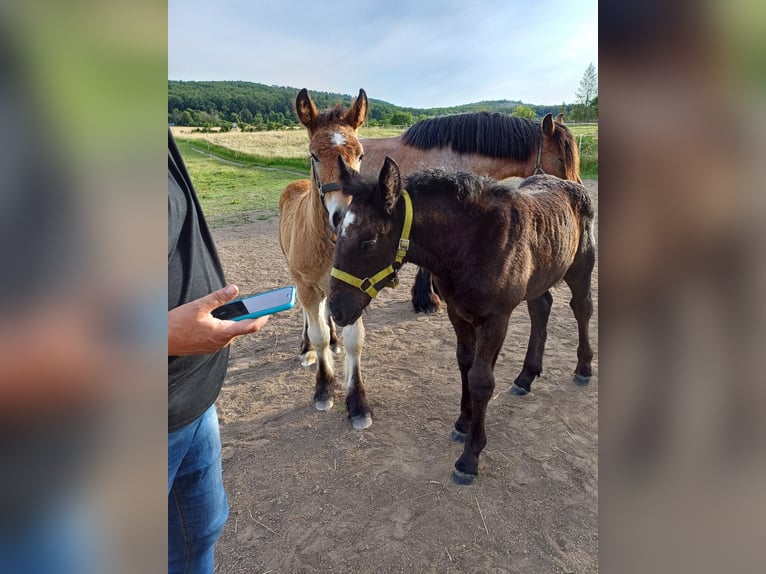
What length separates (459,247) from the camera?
2.56 m

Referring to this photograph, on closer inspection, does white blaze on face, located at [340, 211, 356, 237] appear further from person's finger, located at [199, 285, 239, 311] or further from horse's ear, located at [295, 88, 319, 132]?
person's finger, located at [199, 285, 239, 311]

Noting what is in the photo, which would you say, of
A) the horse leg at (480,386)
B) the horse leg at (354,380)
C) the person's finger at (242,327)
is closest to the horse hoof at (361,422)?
the horse leg at (354,380)

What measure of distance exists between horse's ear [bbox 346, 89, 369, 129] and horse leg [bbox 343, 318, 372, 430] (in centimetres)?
149

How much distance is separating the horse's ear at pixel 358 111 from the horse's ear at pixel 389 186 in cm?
105

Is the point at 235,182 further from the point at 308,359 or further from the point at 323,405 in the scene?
the point at 323,405

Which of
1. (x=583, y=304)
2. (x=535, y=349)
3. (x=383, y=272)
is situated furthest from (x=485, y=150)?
(x=383, y=272)

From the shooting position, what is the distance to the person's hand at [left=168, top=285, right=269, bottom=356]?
1034mm

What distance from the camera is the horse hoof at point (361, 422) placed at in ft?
10.8

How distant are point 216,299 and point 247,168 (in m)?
24.6

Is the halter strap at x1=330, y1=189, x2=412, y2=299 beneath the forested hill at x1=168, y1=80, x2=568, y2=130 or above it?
beneath

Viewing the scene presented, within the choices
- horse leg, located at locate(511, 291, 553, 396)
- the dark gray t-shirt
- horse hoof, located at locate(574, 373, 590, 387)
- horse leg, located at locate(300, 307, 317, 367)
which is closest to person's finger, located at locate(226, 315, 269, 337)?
the dark gray t-shirt

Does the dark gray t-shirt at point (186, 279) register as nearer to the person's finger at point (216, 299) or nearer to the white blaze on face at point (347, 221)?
the person's finger at point (216, 299)
